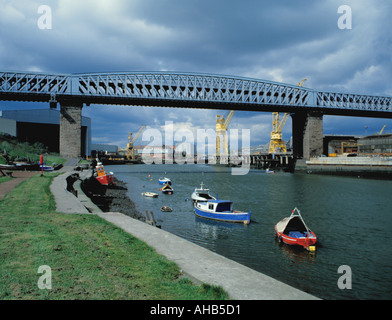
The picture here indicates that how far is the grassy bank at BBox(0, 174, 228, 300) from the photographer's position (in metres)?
8.19

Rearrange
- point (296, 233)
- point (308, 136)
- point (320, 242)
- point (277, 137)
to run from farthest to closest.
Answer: point (277, 137)
point (308, 136)
point (320, 242)
point (296, 233)

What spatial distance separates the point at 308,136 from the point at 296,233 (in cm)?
9647

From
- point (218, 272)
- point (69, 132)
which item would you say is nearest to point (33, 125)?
point (69, 132)

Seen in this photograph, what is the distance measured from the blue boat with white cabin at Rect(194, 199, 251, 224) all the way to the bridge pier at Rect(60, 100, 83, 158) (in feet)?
231

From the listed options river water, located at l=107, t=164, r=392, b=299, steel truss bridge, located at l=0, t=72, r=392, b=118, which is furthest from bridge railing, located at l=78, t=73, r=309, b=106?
river water, located at l=107, t=164, r=392, b=299

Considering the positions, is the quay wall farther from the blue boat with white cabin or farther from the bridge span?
the blue boat with white cabin

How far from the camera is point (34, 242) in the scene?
39.8 feet

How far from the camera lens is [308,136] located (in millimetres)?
109625

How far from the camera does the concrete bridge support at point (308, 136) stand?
109 metres

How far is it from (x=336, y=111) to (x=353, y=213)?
9903 cm

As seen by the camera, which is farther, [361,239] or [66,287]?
[361,239]

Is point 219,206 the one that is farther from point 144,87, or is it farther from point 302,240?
point 144,87
